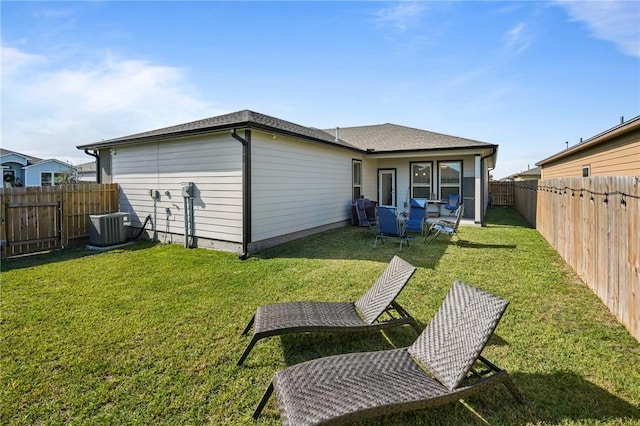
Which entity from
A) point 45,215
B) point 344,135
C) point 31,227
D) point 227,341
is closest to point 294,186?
point 227,341

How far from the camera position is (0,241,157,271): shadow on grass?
22.1 ft

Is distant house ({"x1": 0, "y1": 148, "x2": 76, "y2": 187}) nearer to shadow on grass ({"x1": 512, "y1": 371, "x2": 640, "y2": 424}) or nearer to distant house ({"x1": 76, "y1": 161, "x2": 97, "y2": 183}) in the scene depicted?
distant house ({"x1": 76, "y1": 161, "x2": 97, "y2": 183})

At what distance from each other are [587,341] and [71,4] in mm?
10720

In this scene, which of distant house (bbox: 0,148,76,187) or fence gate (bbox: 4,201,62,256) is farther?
distant house (bbox: 0,148,76,187)

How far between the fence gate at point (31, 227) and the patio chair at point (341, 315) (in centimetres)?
734

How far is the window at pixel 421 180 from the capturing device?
561 inches

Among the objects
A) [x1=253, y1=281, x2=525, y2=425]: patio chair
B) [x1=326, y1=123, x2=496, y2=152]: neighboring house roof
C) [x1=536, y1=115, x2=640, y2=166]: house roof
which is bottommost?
[x1=253, y1=281, x2=525, y2=425]: patio chair

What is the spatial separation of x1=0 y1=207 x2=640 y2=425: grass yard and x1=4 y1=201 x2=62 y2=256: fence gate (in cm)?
95

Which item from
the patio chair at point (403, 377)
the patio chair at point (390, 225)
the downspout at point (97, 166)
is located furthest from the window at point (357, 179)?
the patio chair at point (403, 377)

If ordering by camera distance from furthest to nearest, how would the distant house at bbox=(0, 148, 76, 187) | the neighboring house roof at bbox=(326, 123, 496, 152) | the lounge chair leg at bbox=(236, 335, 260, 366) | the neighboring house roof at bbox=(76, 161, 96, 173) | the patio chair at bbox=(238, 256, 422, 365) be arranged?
the neighboring house roof at bbox=(76, 161, 96, 173) < the distant house at bbox=(0, 148, 76, 187) < the neighboring house roof at bbox=(326, 123, 496, 152) < the patio chair at bbox=(238, 256, 422, 365) < the lounge chair leg at bbox=(236, 335, 260, 366)

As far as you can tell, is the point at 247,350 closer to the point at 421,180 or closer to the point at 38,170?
the point at 421,180

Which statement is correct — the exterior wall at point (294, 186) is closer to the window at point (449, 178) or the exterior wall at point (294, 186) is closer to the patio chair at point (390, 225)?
the patio chair at point (390, 225)

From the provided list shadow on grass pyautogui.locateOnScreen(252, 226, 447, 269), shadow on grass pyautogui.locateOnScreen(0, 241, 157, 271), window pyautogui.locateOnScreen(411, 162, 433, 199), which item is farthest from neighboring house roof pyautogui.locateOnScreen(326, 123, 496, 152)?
shadow on grass pyautogui.locateOnScreen(0, 241, 157, 271)

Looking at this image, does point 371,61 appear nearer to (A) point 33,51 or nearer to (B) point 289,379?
(A) point 33,51
